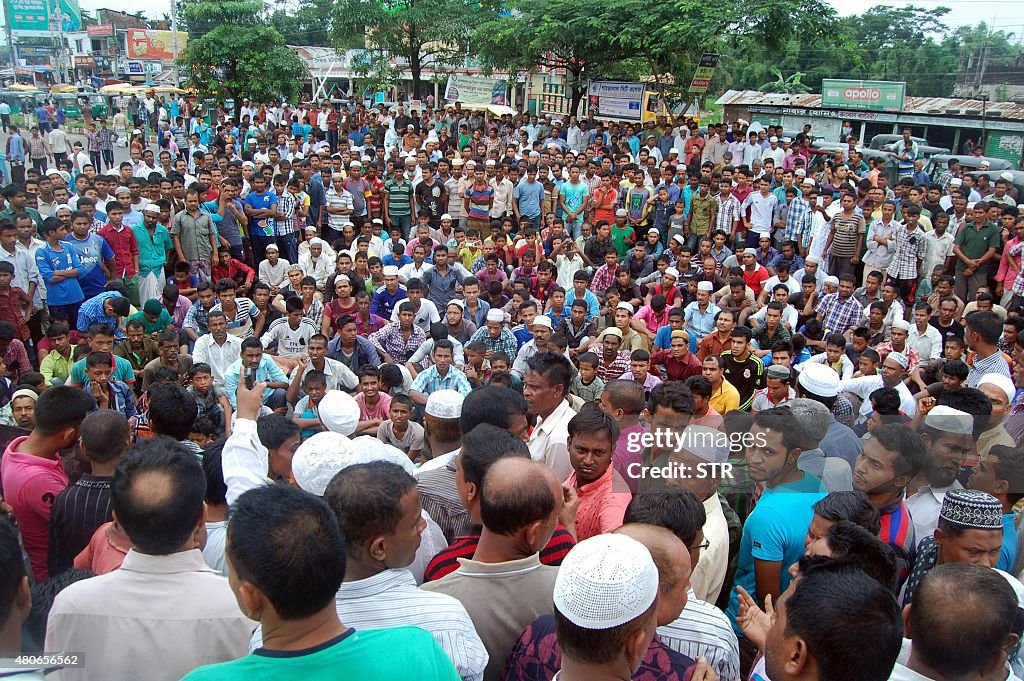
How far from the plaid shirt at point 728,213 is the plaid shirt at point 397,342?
211 inches

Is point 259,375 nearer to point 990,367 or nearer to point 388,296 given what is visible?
point 388,296

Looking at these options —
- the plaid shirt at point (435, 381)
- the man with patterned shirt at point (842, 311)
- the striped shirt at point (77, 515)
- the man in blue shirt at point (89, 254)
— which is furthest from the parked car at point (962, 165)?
the striped shirt at point (77, 515)

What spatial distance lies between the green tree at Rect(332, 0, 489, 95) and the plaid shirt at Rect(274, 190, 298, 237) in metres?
11.1

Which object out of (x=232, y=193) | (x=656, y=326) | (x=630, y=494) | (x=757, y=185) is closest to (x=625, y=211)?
(x=757, y=185)

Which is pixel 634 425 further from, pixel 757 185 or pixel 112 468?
pixel 757 185

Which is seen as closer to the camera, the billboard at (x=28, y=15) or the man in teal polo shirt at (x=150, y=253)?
the man in teal polo shirt at (x=150, y=253)

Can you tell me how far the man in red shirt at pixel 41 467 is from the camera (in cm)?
303

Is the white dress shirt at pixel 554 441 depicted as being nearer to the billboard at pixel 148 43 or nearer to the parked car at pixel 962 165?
the parked car at pixel 962 165

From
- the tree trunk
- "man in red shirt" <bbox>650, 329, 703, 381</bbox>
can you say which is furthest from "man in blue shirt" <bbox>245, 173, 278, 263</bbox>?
the tree trunk

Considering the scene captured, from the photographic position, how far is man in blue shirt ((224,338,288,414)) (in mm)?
5965

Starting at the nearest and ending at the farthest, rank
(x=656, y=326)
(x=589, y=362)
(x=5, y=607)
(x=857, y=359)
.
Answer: (x=5, y=607)
(x=589, y=362)
(x=857, y=359)
(x=656, y=326)

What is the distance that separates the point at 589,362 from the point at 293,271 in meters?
3.77

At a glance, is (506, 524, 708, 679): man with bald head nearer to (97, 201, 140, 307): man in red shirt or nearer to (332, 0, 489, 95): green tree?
(97, 201, 140, 307): man in red shirt

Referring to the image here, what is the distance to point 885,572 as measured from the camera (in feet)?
7.75
